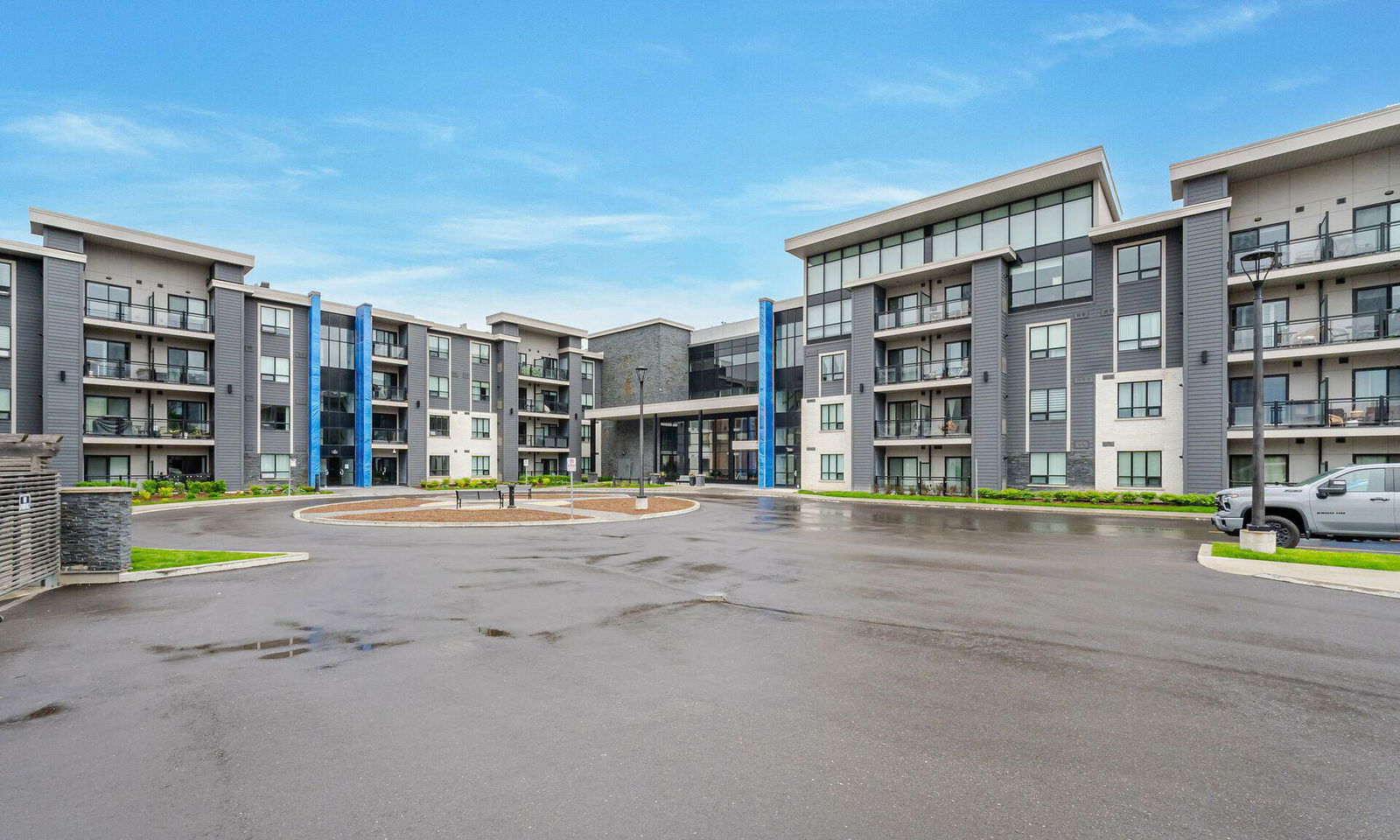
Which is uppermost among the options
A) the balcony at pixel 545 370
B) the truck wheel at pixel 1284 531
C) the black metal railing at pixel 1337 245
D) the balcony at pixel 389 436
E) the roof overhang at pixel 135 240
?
the roof overhang at pixel 135 240

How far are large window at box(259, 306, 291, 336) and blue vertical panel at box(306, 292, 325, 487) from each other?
1242mm

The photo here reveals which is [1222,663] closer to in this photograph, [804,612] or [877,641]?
[877,641]

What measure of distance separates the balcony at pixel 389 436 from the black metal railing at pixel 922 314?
35.7m

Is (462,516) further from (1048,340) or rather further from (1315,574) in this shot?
(1048,340)

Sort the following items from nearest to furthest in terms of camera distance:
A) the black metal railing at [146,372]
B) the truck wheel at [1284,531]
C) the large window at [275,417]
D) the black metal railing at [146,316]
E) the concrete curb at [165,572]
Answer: the concrete curb at [165,572]
the truck wheel at [1284,531]
the black metal railing at [146,372]
the black metal railing at [146,316]
the large window at [275,417]

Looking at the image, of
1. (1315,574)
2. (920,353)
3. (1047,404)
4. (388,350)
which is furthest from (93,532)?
(388,350)

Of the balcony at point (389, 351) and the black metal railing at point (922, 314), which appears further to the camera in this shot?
the balcony at point (389, 351)

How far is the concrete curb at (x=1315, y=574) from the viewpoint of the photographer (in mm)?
10375

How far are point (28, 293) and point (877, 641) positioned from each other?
4571 cm

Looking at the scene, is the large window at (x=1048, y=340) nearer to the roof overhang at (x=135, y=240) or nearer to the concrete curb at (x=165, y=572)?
the concrete curb at (x=165, y=572)

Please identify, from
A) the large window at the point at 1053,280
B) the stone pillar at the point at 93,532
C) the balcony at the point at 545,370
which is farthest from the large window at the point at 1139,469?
the balcony at the point at 545,370

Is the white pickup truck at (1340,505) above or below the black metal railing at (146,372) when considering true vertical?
below

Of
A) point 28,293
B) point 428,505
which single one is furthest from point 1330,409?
point 28,293

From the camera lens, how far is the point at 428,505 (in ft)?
92.3
